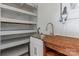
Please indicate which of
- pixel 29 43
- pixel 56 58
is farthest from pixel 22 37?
pixel 56 58

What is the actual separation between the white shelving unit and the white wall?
55 millimetres

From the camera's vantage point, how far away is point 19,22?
0.74 meters

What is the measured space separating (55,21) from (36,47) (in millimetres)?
262

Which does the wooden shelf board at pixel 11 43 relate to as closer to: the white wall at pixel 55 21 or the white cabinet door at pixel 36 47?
the white cabinet door at pixel 36 47

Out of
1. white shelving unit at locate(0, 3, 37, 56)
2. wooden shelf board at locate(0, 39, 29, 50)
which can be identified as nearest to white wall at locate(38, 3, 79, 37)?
white shelving unit at locate(0, 3, 37, 56)

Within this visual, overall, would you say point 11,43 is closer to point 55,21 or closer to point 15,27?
point 15,27

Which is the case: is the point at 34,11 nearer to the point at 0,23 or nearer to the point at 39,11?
the point at 39,11

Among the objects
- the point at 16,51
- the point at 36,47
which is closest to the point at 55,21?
the point at 36,47

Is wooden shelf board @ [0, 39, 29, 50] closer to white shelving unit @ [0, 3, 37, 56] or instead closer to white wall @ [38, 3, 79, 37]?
white shelving unit @ [0, 3, 37, 56]

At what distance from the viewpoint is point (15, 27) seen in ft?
2.40

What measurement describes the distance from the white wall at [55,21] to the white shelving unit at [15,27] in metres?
0.05

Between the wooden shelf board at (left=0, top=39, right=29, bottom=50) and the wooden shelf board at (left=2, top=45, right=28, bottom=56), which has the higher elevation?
the wooden shelf board at (left=0, top=39, right=29, bottom=50)

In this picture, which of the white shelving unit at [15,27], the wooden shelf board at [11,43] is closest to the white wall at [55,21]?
the white shelving unit at [15,27]

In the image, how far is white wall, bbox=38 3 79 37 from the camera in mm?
736
